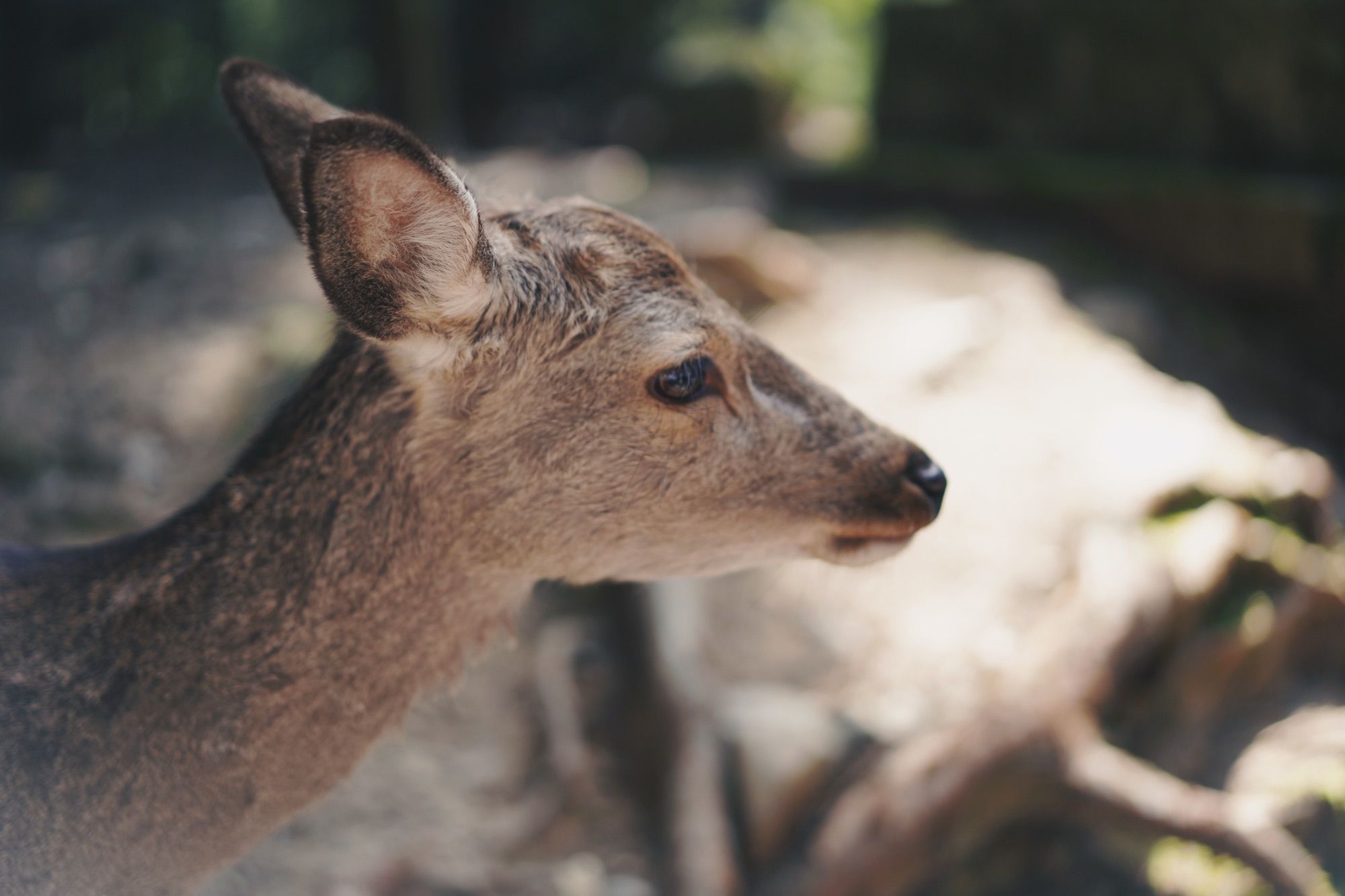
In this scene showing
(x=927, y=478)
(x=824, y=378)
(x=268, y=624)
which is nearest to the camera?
(x=268, y=624)

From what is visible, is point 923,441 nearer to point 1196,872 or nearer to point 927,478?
point 1196,872

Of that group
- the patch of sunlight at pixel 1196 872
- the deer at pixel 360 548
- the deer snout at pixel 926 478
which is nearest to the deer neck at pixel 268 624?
the deer at pixel 360 548

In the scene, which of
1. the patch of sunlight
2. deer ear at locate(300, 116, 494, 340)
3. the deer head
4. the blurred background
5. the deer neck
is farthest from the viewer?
the patch of sunlight

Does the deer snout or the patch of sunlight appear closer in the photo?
the deer snout

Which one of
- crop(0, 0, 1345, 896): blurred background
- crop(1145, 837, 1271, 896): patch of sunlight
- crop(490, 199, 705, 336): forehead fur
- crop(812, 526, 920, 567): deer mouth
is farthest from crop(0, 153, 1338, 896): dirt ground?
crop(812, 526, 920, 567): deer mouth

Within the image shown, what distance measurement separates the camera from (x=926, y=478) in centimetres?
228

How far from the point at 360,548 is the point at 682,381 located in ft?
2.27

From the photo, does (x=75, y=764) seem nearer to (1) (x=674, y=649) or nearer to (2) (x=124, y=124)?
(1) (x=674, y=649)

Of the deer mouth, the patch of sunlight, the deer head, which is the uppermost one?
the deer head

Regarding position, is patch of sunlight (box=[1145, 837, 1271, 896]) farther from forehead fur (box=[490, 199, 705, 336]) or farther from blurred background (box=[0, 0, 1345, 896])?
forehead fur (box=[490, 199, 705, 336])


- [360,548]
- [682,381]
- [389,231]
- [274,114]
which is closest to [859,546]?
[682,381]

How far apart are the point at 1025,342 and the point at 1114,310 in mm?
681

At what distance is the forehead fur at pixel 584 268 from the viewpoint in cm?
200

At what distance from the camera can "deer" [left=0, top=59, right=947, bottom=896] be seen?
1945mm
